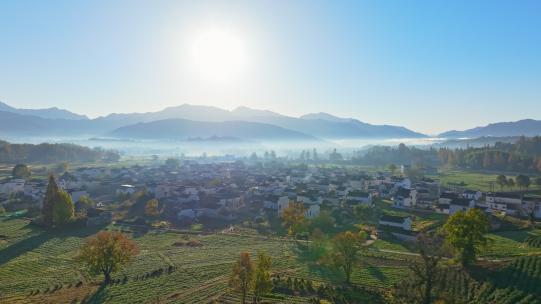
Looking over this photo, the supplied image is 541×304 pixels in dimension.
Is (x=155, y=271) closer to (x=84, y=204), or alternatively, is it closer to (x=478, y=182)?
(x=84, y=204)

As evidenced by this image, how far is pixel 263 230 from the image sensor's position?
4347 cm

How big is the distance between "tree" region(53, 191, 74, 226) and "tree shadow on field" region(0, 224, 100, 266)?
1112 mm

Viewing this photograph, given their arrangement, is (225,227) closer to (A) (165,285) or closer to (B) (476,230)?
(A) (165,285)

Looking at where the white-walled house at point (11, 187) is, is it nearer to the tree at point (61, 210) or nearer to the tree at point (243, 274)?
the tree at point (61, 210)

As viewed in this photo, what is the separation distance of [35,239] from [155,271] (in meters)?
17.8

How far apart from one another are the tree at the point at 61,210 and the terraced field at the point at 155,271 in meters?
2.79

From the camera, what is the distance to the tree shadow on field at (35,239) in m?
33.4

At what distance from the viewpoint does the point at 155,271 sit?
Result: 1129 inches

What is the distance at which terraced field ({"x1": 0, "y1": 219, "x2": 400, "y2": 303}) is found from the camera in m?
24.1

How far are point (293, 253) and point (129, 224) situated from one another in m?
22.5

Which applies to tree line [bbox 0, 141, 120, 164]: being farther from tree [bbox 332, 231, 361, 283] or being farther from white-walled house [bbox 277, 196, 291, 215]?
tree [bbox 332, 231, 361, 283]

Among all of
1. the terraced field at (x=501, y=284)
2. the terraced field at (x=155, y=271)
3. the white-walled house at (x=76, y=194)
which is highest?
the white-walled house at (x=76, y=194)

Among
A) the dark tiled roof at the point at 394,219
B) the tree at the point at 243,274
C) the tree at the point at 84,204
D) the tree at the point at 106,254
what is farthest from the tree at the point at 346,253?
the tree at the point at 84,204

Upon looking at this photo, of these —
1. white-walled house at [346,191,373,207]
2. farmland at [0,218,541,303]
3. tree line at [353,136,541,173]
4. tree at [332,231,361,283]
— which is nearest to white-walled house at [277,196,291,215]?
white-walled house at [346,191,373,207]
